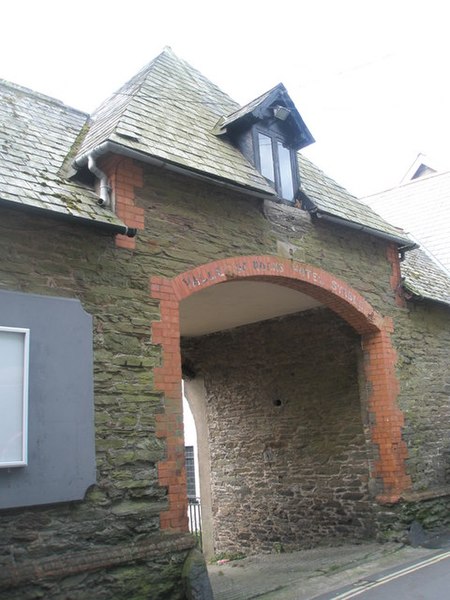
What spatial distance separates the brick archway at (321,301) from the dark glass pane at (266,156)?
1.32 m

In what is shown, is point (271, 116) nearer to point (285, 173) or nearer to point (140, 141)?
point (285, 173)

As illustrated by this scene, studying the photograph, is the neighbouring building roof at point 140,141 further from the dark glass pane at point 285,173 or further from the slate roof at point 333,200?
the dark glass pane at point 285,173

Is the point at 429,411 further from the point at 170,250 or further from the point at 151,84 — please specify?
the point at 151,84

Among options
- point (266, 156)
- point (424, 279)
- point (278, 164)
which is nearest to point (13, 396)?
point (266, 156)

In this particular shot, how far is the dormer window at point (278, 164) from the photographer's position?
898 centimetres

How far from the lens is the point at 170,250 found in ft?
24.0

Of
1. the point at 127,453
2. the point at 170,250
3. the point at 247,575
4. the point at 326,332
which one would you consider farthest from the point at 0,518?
the point at 326,332

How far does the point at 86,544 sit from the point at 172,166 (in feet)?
13.7

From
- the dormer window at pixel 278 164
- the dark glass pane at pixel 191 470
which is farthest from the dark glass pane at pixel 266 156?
the dark glass pane at pixel 191 470

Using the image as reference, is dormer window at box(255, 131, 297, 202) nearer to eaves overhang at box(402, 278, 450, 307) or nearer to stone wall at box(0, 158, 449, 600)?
stone wall at box(0, 158, 449, 600)

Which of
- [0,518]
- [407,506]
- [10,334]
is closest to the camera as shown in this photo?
[0,518]

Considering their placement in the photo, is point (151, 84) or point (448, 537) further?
point (448, 537)

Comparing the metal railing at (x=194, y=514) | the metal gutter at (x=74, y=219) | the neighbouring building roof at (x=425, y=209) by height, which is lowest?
the metal railing at (x=194, y=514)

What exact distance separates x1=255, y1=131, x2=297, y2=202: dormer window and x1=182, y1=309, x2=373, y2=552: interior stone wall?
279 cm
